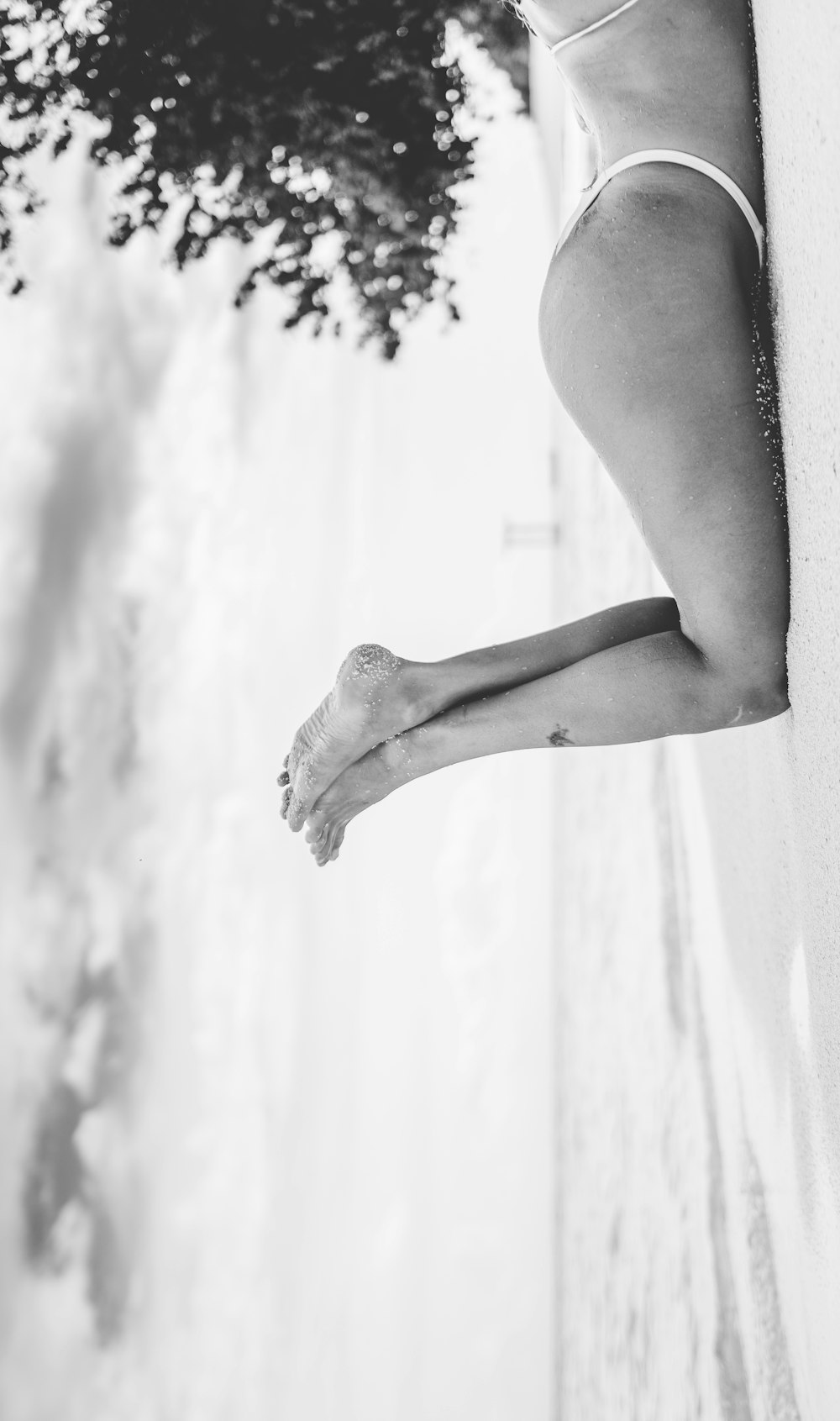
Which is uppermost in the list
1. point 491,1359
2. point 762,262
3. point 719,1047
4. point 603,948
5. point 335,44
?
point 335,44

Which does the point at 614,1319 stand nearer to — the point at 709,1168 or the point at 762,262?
the point at 709,1168

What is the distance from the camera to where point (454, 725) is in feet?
4.31

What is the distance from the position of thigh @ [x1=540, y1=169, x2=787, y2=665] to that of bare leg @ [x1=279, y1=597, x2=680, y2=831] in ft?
0.83

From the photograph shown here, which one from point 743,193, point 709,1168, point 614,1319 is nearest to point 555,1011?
point 614,1319

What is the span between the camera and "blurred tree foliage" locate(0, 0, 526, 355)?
2.20 m

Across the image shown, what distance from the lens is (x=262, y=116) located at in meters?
2.41

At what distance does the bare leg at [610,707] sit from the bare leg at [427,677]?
0.11ft

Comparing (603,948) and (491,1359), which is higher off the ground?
(603,948)

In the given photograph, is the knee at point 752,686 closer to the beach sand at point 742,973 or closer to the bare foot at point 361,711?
the beach sand at point 742,973

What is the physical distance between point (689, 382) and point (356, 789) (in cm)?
83

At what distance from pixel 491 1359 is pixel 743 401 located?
17375mm

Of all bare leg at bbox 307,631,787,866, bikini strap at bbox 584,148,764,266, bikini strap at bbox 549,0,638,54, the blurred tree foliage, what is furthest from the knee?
the blurred tree foliage

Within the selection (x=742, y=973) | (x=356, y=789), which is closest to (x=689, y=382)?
(x=356, y=789)

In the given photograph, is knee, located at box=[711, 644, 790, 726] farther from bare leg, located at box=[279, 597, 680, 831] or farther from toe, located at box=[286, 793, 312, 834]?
toe, located at box=[286, 793, 312, 834]
